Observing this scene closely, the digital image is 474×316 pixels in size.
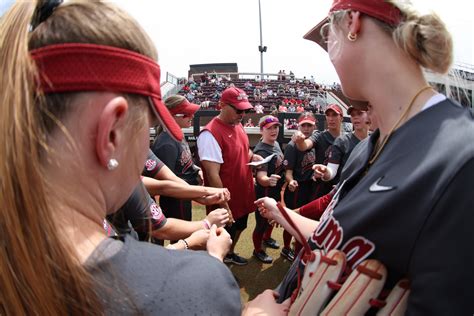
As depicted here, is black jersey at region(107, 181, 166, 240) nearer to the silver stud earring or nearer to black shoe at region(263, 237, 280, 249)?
the silver stud earring

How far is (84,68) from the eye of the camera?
661 millimetres

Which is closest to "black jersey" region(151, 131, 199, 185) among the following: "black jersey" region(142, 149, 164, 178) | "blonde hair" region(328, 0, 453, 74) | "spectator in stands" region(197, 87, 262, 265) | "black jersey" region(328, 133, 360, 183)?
A: "spectator in stands" region(197, 87, 262, 265)

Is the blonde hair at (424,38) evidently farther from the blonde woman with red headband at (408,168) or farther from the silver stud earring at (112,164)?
the silver stud earring at (112,164)

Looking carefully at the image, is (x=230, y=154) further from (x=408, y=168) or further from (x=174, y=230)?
(x=408, y=168)

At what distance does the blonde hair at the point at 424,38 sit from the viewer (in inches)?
40.4

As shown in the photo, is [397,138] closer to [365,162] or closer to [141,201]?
[365,162]

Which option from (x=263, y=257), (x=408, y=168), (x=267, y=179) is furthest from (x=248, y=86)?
(x=408, y=168)

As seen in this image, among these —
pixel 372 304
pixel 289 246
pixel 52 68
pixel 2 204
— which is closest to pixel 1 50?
pixel 52 68

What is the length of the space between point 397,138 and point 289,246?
4.12 m

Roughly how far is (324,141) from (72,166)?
14.3 ft

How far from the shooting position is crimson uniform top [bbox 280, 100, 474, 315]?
851 millimetres

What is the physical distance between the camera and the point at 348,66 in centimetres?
119

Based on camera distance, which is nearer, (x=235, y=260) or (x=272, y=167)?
(x=235, y=260)

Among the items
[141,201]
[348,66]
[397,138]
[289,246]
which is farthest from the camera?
[289,246]
